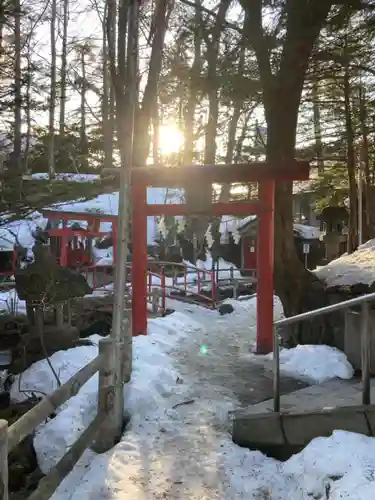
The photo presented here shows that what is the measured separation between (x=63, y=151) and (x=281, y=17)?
17026 millimetres

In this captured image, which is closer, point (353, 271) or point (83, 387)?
point (83, 387)

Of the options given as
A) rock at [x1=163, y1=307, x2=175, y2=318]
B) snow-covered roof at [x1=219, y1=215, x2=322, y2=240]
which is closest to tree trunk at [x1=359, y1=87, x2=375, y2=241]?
rock at [x1=163, y1=307, x2=175, y2=318]

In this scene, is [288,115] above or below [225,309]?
above

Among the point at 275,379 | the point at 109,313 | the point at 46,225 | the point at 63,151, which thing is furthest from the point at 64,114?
the point at 275,379

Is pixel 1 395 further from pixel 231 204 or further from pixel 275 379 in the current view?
pixel 231 204

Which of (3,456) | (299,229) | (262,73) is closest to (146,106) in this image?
(262,73)

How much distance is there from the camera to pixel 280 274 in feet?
31.1

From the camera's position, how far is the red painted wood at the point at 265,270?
9.01 m

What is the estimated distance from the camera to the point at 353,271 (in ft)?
27.5

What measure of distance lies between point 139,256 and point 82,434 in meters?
5.43

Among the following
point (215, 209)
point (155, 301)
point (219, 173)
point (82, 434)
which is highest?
point (219, 173)

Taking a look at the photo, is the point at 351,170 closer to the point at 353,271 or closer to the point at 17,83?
the point at 353,271

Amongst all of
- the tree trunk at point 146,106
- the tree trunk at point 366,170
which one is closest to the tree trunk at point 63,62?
the tree trunk at point 146,106

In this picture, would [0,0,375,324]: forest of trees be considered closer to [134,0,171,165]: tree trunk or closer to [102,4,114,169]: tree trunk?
[134,0,171,165]: tree trunk
